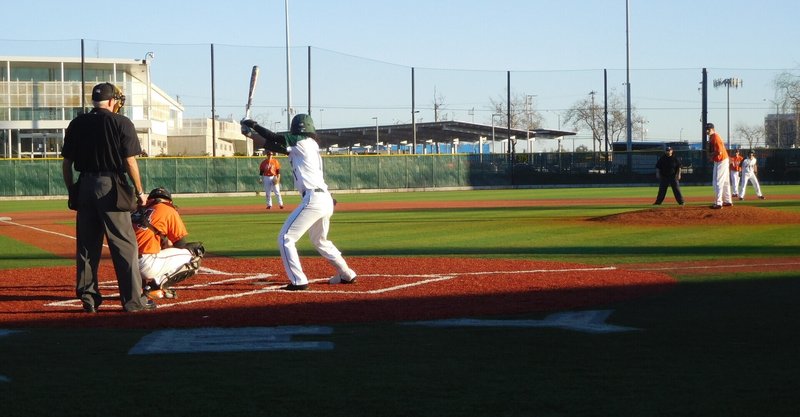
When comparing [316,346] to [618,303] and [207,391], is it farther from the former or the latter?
[618,303]

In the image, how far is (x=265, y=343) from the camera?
22.8 ft

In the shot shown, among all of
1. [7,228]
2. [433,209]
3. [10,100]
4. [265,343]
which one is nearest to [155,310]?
[265,343]

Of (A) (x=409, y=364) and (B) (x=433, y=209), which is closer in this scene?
(A) (x=409, y=364)

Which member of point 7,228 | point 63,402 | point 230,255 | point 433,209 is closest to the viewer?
point 63,402

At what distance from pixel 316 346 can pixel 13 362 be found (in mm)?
1871

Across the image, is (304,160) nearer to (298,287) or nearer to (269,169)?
(298,287)

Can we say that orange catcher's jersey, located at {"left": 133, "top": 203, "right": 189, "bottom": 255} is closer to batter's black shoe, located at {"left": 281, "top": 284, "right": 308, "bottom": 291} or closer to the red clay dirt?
the red clay dirt

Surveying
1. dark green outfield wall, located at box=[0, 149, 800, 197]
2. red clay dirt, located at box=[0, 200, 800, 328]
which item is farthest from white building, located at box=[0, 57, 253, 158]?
red clay dirt, located at box=[0, 200, 800, 328]

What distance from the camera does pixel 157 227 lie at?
10375 mm

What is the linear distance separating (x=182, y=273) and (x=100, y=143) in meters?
2.03

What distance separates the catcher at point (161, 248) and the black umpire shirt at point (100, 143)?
1.22 meters

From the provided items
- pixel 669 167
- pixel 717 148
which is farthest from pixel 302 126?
pixel 669 167

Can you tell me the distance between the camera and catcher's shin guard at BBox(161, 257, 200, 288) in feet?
33.0

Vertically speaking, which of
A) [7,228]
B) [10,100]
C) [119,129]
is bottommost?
[7,228]
